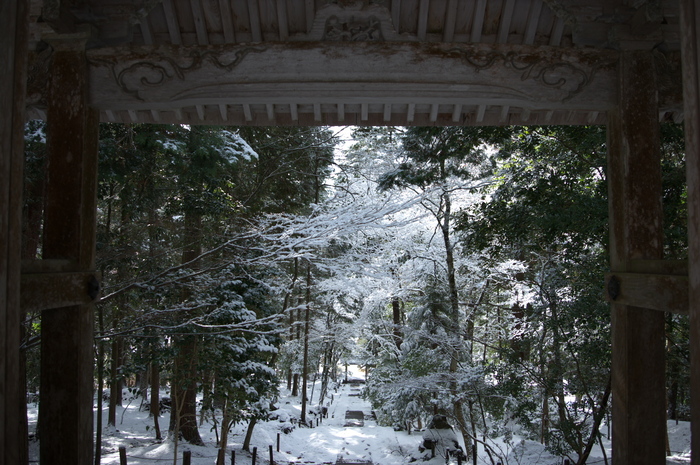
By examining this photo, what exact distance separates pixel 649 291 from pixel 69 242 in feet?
10.9

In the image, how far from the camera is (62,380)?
2879 mm

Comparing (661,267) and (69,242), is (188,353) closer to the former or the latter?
(69,242)

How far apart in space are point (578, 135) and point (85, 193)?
6.07 m

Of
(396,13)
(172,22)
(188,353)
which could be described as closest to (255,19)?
(172,22)

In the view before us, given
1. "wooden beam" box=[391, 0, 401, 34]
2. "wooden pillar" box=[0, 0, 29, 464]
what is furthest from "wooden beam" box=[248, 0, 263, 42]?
"wooden pillar" box=[0, 0, 29, 464]

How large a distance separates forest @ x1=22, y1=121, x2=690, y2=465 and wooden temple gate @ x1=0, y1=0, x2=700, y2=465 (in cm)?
296

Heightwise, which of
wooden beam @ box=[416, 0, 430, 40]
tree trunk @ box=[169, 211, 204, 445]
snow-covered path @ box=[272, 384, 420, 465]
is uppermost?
wooden beam @ box=[416, 0, 430, 40]

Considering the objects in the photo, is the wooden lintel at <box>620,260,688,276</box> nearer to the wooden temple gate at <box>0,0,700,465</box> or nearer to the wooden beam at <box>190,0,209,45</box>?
the wooden temple gate at <box>0,0,700,465</box>

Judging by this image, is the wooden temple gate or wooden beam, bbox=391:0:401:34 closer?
the wooden temple gate

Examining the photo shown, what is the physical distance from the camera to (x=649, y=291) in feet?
8.60

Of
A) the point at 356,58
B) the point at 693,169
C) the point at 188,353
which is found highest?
the point at 356,58

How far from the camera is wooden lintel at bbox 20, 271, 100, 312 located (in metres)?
2.46

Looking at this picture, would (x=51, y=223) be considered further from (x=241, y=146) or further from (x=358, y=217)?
(x=241, y=146)

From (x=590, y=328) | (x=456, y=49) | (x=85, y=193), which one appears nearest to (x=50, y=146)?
(x=85, y=193)
